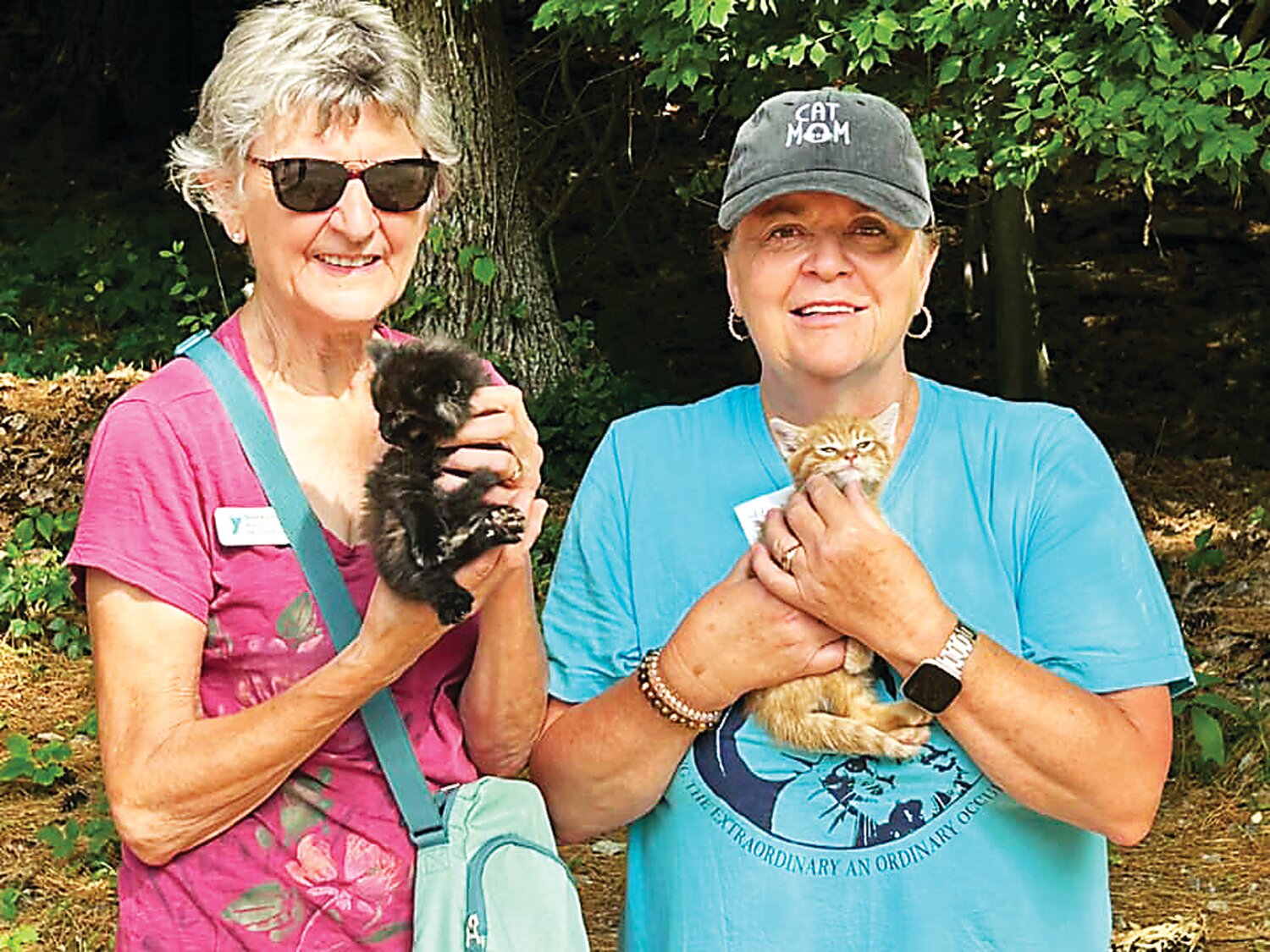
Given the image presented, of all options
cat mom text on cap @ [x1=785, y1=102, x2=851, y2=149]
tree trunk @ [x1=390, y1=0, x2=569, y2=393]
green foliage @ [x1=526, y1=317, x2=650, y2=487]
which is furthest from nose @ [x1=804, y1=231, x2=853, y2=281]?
tree trunk @ [x1=390, y1=0, x2=569, y2=393]

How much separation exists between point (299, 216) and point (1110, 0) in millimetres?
3509

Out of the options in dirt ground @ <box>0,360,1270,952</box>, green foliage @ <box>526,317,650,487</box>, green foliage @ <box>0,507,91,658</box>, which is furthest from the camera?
green foliage @ <box>526,317,650,487</box>

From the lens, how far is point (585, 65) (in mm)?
12023

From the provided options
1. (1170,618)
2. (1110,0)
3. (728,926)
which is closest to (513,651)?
(728,926)

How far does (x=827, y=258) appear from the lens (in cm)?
257

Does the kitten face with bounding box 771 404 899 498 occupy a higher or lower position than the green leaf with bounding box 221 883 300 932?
higher

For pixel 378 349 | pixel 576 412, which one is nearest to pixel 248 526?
pixel 378 349

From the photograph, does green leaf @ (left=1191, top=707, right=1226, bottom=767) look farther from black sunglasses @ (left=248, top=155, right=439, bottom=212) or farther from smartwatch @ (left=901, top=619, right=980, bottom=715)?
black sunglasses @ (left=248, top=155, right=439, bottom=212)

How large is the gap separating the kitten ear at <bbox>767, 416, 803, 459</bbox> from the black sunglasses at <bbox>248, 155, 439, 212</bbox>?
686 mm

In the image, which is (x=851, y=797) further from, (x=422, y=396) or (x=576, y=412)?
(x=576, y=412)

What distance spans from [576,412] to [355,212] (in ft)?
20.2

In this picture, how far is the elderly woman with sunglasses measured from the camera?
2332 millimetres

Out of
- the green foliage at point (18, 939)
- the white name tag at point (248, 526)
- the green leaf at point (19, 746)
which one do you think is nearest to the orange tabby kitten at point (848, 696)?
the white name tag at point (248, 526)

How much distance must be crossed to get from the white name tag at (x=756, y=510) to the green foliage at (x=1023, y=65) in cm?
294
